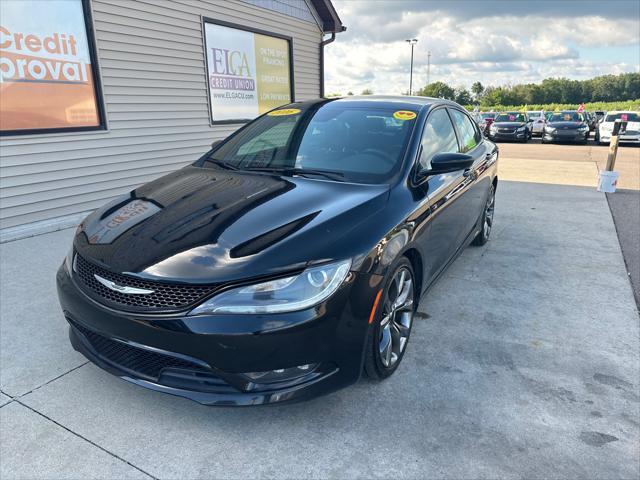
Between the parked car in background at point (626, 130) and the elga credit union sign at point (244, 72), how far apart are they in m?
14.8

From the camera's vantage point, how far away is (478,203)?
14.4 ft

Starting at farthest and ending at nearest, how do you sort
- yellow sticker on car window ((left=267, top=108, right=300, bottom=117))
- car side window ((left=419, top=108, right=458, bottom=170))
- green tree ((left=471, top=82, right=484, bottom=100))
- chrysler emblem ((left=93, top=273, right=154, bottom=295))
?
green tree ((left=471, top=82, right=484, bottom=100)) → yellow sticker on car window ((left=267, top=108, right=300, bottom=117)) → car side window ((left=419, top=108, right=458, bottom=170)) → chrysler emblem ((left=93, top=273, right=154, bottom=295))

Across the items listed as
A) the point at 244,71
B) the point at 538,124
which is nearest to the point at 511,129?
the point at 538,124

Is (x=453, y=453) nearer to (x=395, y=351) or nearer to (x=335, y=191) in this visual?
(x=395, y=351)

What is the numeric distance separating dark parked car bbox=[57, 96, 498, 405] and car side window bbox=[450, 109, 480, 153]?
943 millimetres

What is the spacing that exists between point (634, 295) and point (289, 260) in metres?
3.31

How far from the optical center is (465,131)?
4285mm

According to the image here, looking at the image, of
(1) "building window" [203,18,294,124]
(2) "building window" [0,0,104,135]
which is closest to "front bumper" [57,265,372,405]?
(2) "building window" [0,0,104,135]

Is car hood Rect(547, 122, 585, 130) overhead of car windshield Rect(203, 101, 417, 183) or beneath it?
beneath

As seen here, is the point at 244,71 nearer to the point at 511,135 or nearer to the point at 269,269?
the point at 269,269

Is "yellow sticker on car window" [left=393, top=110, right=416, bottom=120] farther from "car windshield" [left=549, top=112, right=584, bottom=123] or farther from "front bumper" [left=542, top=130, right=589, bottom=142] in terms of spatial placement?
"car windshield" [left=549, top=112, right=584, bottom=123]

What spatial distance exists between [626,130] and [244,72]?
56.3 feet

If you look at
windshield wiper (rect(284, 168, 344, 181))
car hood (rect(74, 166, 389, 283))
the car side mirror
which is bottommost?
car hood (rect(74, 166, 389, 283))

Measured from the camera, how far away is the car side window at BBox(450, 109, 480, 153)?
4047 millimetres
